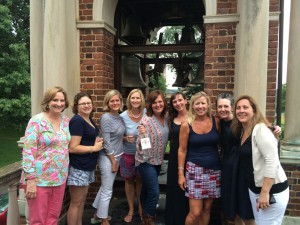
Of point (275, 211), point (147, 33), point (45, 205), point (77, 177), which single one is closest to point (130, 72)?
point (147, 33)

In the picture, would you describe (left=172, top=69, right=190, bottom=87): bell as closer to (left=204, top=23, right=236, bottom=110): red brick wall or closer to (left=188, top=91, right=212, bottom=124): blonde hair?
(left=204, top=23, right=236, bottom=110): red brick wall

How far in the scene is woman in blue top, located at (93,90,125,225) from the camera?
343 cm

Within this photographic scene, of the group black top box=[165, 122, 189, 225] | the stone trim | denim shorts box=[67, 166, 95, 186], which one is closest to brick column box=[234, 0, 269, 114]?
the stone trim

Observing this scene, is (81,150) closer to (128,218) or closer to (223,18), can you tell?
(128,218)

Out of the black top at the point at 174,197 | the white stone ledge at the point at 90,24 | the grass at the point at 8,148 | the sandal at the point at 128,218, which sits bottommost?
the grass at the point at 8,148

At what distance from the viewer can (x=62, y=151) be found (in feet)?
9.64

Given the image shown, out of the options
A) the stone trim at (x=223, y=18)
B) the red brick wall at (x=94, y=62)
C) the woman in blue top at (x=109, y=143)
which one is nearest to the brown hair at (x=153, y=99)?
the woman in blue top at (x=109, y=143)

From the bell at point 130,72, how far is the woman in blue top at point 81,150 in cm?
183

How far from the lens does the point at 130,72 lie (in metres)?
5.10

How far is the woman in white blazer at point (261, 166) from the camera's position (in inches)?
97.0

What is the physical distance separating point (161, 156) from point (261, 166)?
1.23 meters

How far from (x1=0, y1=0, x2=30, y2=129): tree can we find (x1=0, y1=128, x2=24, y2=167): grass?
1.94 meters

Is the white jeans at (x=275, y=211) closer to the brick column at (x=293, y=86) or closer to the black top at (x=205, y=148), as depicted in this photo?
the black top at (x=205, y=148)

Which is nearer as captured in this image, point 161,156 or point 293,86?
point 161,156
